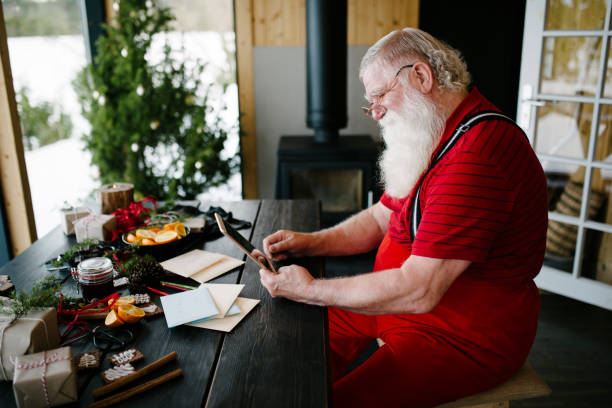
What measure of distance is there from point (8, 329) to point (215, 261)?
0.62m

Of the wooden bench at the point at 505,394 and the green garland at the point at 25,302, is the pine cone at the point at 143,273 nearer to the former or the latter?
the green garland at the point at 25,302

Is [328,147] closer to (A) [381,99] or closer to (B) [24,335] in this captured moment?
(A) [381,99]

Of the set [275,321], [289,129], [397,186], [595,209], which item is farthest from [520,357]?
[289,129]

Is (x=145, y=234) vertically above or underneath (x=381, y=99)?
underneath

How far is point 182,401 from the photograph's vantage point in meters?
0.91

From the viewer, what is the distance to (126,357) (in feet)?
3.35

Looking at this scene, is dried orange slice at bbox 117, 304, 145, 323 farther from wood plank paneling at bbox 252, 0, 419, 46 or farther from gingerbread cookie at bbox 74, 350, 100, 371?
wood plank paneling at bbox 252, 0, 419, 46

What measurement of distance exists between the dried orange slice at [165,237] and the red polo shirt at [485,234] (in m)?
0.71

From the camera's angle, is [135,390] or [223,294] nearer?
[135,390]

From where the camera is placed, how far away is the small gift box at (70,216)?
1.74 m

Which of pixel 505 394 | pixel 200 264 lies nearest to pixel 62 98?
pixel 200 264

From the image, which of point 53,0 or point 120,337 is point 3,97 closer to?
point 53,0

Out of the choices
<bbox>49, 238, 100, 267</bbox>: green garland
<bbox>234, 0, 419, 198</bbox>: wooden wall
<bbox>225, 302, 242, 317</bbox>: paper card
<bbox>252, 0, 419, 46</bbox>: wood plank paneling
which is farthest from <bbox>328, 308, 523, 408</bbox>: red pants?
<bbox>252, 0, 419, 46</bbox>: wood plank paneling

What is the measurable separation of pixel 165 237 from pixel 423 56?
3.06 feet
